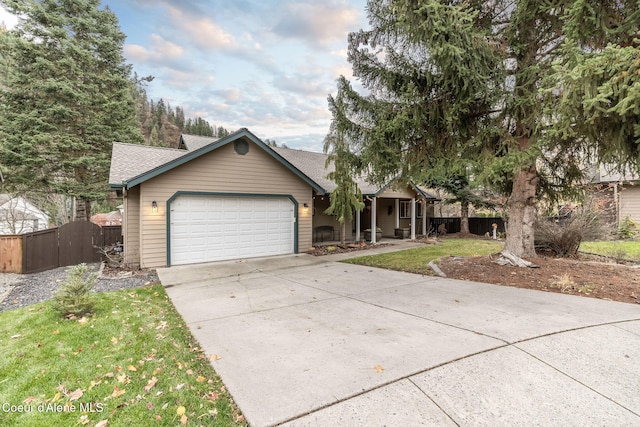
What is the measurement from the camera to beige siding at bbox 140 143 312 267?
29.0 ft

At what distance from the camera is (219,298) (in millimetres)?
5852

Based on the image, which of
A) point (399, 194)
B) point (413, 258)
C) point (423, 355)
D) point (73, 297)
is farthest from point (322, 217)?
point (423, 355)

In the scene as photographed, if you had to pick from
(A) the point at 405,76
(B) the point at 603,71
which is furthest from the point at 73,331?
(A) the point at 405,76

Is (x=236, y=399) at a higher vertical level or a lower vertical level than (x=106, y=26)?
lower

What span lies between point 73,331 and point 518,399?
549 cm

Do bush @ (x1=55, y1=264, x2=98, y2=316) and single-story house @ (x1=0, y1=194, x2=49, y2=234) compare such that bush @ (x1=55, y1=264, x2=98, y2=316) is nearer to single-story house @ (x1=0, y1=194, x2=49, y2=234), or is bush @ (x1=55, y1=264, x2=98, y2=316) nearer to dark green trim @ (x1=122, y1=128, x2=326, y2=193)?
dark green trim @ (x1=122, y1=128, x2=326, y2=193)

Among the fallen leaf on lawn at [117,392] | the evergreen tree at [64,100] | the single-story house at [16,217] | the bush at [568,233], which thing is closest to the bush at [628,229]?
the bush at [568,233]

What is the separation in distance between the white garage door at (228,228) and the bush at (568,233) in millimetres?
8545

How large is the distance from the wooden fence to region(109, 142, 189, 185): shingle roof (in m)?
2.49

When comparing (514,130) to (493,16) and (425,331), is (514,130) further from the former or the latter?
(425,331)

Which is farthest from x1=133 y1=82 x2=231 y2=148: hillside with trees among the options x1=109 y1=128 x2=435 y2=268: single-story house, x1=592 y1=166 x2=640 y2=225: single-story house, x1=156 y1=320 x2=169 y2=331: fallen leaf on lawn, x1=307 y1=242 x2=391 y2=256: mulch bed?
x1=592 y1=166 x2=640 y2=225: single-story house

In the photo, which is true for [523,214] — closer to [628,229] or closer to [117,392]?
[117,392]

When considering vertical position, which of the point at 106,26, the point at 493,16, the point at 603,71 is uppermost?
the point at 106,26

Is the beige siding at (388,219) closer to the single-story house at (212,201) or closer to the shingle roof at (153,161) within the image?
the shingle roof at (153,161)
